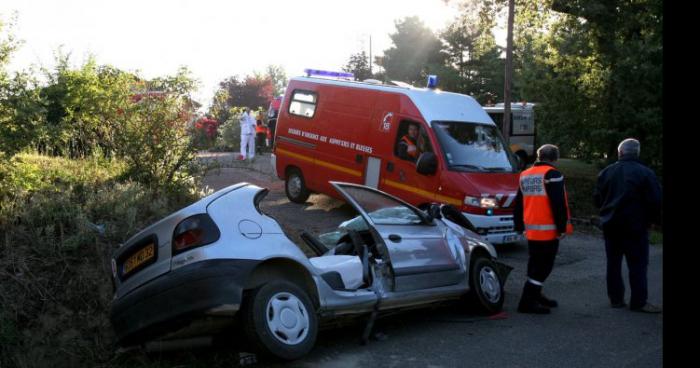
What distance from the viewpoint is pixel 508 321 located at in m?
7.15

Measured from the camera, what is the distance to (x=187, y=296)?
4.96 meters

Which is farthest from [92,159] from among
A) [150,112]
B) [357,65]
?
[357,65]

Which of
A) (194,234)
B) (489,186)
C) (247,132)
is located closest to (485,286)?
(194,234)

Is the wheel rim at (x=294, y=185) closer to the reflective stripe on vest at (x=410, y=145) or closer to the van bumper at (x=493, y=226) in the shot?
the reflective stripe on vest at (x=410, y=145)

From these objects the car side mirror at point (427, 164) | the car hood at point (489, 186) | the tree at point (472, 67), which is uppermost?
the tree at point (472, 67)

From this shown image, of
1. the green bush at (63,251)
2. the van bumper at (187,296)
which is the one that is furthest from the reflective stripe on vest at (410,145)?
the van bumper at (187,296)

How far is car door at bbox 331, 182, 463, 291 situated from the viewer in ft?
21.1

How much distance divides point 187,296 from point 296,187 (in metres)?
9.04

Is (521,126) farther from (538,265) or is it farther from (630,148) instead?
(538,265)

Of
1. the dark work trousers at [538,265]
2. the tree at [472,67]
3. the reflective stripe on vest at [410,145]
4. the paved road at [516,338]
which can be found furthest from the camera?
the tree at [472,67]

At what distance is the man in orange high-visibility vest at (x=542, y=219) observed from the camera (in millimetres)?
7344

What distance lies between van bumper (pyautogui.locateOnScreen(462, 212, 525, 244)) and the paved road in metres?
1.48

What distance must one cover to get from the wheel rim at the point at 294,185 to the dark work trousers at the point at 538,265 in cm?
705

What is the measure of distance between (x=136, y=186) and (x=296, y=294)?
4714 millimetres
